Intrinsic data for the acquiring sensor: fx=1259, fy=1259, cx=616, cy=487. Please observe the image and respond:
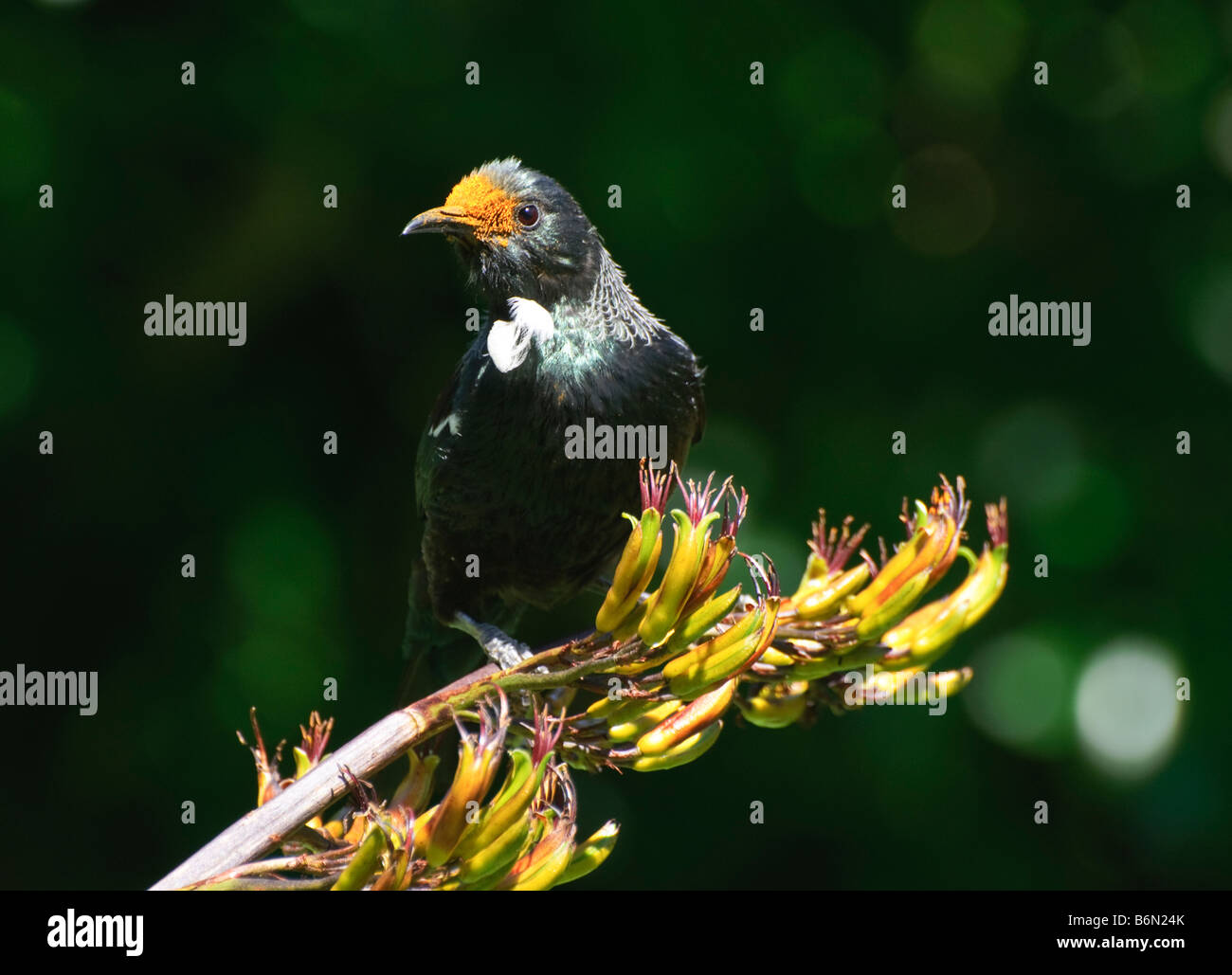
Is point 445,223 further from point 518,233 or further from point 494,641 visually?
point 494,641

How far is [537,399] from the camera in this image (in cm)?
234

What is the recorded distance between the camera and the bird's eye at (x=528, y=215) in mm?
2342

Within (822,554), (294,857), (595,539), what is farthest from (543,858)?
(595,539)

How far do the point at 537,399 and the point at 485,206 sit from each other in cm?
37

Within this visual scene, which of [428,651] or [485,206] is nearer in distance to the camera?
[485,206]

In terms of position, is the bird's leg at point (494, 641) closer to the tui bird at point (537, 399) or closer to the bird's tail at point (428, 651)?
the tui bird at point (537, 399)

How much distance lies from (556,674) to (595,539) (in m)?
0.93

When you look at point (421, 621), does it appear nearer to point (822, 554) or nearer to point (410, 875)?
point (822, 554)

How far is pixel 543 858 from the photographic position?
4.91ft
